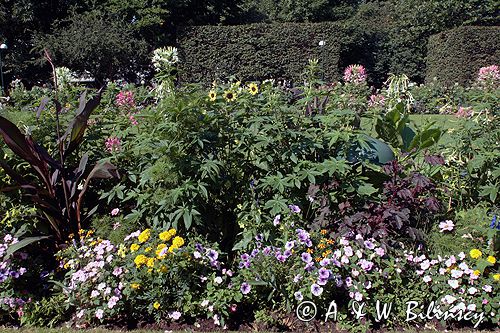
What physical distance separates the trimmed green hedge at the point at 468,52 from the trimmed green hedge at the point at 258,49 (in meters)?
4.68

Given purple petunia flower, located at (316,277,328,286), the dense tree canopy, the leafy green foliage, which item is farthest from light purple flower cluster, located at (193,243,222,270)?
the dense tree canopy

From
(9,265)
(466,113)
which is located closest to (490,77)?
(466,113)

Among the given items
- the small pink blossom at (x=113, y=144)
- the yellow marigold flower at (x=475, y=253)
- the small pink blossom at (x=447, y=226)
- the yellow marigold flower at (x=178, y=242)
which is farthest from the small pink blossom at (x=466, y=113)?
the small pink blossom at (x=113, y=144)

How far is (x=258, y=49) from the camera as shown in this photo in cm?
2264

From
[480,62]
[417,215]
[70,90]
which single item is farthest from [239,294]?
[480,62]

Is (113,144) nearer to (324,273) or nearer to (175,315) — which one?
(175,315)

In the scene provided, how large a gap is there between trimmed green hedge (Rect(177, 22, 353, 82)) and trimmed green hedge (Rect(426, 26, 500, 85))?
15.3 feet

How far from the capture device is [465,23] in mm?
25719

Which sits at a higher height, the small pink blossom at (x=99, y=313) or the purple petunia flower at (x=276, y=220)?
the purple petunia flower at (x=276, y=220)

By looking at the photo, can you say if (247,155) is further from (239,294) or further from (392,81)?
(392,81)

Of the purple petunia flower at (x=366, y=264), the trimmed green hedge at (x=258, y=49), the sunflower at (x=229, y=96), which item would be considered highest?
the trimmed green hedge at (x=258, y=49)

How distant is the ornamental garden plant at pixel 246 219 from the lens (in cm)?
318

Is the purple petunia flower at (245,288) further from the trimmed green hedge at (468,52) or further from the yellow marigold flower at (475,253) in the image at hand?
the trimmed green hedge at (468,52)

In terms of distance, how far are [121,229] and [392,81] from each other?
9.66ft
